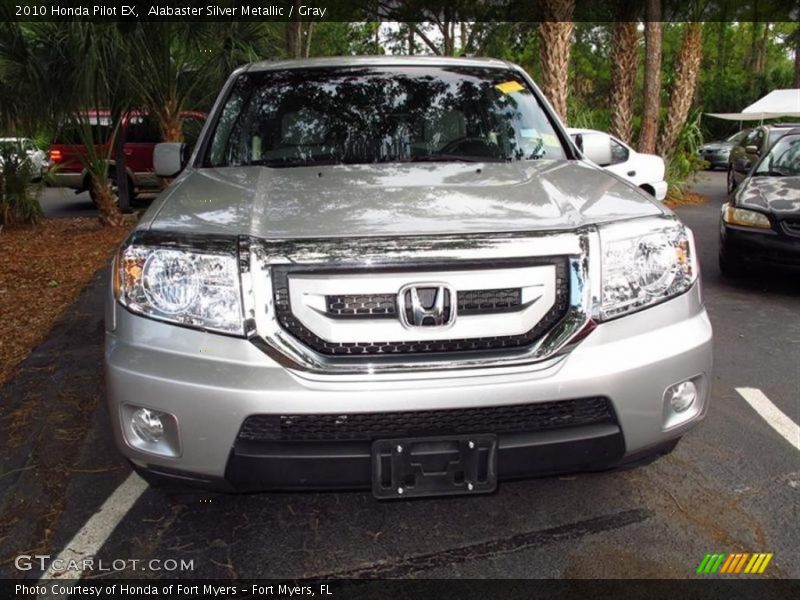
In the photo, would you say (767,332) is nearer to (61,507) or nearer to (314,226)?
(314,226)

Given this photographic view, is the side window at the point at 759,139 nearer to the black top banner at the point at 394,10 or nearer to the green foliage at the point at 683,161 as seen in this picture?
the green foliage at the point at 683,161

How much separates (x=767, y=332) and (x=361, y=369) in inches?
174

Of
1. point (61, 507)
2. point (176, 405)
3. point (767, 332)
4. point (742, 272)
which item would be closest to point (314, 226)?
point (176, 405)

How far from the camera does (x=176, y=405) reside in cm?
233

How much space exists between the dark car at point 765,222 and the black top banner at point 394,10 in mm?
6262

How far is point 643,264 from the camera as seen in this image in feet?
8.43

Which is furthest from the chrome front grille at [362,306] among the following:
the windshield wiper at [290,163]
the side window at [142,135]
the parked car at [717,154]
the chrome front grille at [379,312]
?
the parked car at [717,154]

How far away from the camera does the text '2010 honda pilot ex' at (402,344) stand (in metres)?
2.31

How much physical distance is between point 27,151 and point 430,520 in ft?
36.7

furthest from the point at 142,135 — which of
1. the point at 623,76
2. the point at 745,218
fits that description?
the point at 745,218

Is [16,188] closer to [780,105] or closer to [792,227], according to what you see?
[792,227]

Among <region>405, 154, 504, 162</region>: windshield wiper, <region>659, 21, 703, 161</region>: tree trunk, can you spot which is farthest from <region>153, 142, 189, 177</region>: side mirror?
<region>659, 21, 703, 161</region>: tree trunk

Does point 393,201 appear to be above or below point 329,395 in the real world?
above

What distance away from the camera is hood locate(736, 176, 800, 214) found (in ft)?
21.2
